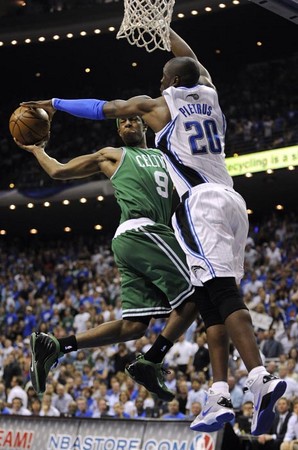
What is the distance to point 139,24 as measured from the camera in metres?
6.95

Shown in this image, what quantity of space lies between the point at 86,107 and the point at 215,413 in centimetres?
214

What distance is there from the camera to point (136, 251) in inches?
263

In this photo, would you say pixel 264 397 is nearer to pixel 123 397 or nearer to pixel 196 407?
pixel 196 407

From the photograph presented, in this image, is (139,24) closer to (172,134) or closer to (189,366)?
(172,134)

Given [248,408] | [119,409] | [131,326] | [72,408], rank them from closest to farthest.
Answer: [131,326] → [248,408] → [119,409] → [72,408]

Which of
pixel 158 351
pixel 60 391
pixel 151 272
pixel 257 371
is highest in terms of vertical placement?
pixel 257 371

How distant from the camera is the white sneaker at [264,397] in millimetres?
5238

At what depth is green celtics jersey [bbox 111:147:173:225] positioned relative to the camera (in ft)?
22.4

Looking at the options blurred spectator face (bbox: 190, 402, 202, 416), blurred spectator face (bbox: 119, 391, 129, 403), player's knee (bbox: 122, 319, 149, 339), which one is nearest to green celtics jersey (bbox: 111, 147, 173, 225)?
player's knee (bbox: 122, 319, 149, 339)

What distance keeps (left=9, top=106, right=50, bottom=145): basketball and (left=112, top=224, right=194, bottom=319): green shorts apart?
0.96 meters

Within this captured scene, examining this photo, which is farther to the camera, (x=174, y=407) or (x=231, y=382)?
(x=231, y=382)

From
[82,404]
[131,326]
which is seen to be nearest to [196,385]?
[82,404]

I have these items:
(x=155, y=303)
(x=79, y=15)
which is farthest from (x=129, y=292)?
(x=79, y=15)

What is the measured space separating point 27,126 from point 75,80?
22650mm
